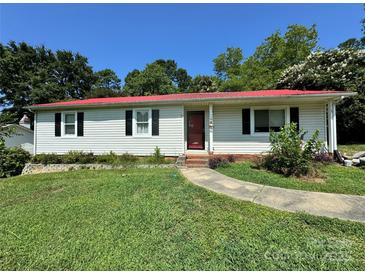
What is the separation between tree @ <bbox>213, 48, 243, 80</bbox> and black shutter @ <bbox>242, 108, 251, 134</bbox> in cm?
2173

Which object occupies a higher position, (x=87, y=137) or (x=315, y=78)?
(x=315, y=78)

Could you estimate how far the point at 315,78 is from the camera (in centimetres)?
1252

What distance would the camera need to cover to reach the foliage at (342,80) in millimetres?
10852

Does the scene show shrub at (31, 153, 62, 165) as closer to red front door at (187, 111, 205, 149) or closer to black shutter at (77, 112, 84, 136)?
black shutter at (77, 112, 84, 136)

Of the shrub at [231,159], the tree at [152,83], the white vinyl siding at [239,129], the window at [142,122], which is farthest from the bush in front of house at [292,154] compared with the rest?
the tree at [152,83]

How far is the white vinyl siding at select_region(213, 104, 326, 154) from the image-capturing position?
8352mm

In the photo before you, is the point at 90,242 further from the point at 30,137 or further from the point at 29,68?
the point at 29,68

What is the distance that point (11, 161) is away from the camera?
8984mm

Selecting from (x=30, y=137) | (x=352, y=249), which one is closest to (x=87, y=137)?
(x=352, y=249)

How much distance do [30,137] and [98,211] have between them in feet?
66.3

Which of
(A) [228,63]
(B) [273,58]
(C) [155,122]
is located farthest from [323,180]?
(A) [228,63]

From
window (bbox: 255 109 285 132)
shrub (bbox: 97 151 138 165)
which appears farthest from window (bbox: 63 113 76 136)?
window (bbox: 255 109 285 132)

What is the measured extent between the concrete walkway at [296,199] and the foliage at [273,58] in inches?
765

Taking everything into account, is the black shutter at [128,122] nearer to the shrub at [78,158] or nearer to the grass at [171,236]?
the shrub at [78,158]
